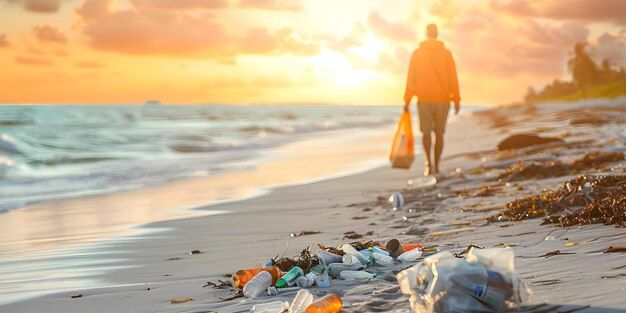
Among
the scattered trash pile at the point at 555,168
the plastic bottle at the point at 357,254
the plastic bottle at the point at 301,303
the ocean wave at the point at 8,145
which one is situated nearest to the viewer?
the plastic bottle at the point at 301,303

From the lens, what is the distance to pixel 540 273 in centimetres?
390

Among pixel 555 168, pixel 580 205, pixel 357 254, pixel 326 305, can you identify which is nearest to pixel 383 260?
pixel 357 254

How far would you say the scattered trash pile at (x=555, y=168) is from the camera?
877 cm

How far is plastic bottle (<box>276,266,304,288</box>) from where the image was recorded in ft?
13.8

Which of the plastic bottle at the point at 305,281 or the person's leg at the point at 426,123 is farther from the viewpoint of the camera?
the person's leg at the point at 426,123

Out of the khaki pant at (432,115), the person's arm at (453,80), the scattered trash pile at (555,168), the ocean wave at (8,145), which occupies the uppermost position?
the ocean wave at (8,145)

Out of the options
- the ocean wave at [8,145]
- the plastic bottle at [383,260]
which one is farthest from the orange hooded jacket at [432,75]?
the ocean wave at [8,145]

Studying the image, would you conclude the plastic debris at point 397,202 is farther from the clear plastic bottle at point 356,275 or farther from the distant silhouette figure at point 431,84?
the clear plastic bottle at point 356,275

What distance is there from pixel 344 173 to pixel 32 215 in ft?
17.8

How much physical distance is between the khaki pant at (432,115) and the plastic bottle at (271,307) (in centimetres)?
737

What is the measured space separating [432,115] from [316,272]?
6.74 metres

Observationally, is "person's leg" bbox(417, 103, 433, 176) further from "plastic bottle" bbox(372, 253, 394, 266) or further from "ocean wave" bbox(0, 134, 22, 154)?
"ocean wave" bbox(0, 134, 22, 154)

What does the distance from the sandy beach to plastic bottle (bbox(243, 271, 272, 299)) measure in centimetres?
7

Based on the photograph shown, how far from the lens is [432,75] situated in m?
10.7
